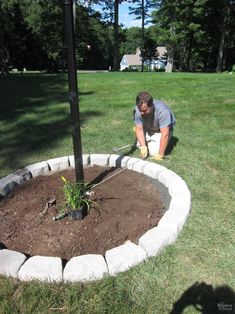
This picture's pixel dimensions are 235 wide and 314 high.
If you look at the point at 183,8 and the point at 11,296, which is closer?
the point at 11,296

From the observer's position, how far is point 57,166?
4109 millimetres

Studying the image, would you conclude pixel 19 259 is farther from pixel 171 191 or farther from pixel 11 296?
pixel 171 191

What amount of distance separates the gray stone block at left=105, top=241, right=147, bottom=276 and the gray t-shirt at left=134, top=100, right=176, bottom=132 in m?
1.84

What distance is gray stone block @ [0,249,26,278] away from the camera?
2420 millimetres

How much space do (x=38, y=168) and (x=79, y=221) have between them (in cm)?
123

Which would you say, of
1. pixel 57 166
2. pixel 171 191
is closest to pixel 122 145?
pixel 57 166

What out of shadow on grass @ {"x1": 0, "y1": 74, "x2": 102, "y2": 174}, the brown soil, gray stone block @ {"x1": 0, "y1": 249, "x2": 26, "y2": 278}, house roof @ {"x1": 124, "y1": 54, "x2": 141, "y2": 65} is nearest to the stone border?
gray stone block @ {"x1": 0, "y1": 249, "x2": 26, "y2": 278}

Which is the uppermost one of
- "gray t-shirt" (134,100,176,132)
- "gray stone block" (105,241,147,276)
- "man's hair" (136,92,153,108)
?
"man's hair" (136,92,153,108)

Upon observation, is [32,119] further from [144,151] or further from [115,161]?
[144,151]

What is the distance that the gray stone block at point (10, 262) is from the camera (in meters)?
2.42

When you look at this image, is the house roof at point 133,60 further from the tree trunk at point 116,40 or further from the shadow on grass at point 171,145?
the shadow on grass at point 171,145

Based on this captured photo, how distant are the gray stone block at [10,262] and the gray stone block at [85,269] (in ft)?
1.13

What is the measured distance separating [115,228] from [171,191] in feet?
2.53

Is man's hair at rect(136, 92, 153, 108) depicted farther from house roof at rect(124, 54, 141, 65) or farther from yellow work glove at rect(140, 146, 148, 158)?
house roof at rect(124, 54, 141, 65)
